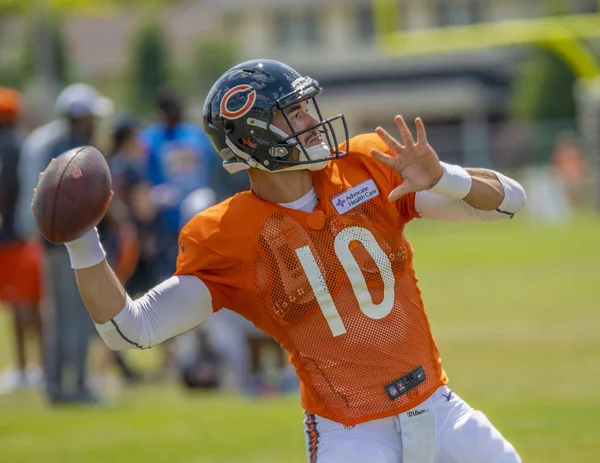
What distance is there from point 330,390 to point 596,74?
23.0 meters

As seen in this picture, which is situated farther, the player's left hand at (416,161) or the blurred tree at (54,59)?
the blurred tree at (54,59)

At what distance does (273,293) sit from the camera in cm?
401

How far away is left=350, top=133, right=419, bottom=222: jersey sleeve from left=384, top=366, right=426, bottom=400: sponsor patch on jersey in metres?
0.55

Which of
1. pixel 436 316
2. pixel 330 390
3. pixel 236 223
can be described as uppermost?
pixel 236 223

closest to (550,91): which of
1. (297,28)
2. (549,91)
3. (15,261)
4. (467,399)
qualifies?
(549,91)

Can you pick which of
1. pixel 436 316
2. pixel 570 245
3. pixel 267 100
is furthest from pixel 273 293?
pixel 570 245

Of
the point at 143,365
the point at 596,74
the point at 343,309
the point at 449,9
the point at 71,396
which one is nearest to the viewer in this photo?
→ the point at 343,309

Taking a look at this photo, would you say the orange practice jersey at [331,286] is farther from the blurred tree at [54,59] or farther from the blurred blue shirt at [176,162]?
the blurred tree at [54,59]

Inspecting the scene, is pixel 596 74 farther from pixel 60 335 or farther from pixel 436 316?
pixel 60 335

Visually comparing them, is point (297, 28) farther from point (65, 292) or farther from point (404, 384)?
point (404, 384)

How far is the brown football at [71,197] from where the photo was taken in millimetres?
3830

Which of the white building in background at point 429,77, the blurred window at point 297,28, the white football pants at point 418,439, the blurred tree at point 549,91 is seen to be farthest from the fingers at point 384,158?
the blurred window at point 297,28

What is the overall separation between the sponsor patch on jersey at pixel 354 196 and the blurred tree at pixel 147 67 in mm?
49273

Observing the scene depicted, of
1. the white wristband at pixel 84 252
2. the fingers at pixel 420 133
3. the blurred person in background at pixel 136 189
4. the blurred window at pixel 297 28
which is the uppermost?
the fingers at pixel 420 133
